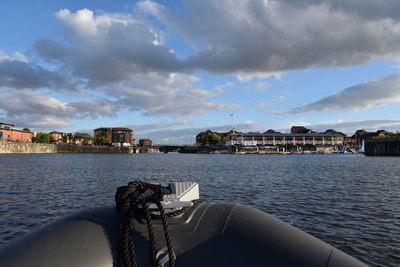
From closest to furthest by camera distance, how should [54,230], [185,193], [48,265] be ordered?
1. [48,265]
2. [54,230]
3. [185,193]

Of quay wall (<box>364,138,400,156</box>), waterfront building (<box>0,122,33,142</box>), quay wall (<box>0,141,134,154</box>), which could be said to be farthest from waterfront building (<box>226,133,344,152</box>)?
waterfront building (<box>0,122,33,142</box>)

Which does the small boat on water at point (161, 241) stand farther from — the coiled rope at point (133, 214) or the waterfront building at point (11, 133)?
the waterfront building at point (11, 133)

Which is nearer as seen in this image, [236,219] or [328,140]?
[236,219]

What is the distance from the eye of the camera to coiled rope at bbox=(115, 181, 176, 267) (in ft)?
7.39

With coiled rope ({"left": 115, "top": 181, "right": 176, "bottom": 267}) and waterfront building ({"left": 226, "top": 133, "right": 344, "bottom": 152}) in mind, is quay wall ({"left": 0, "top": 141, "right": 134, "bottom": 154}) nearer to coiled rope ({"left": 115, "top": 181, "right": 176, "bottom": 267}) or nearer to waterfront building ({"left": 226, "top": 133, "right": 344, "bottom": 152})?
waterfront building ({"left": 226, "top": 133, "right": 344, "bottom": 152})

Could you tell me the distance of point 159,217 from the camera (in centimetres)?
251

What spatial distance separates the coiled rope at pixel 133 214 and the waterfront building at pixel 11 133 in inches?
6272

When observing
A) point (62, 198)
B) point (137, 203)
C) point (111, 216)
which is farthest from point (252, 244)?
point (62, 198)

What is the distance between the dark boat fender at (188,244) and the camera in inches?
87.4

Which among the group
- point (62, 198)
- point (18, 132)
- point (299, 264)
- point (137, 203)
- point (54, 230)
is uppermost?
point (18, 132)

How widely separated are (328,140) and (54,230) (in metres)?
204

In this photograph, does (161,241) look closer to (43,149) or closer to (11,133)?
(43,149)

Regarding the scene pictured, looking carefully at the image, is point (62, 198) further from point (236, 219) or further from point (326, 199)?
point (236, 219)

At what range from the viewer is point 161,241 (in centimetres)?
239
